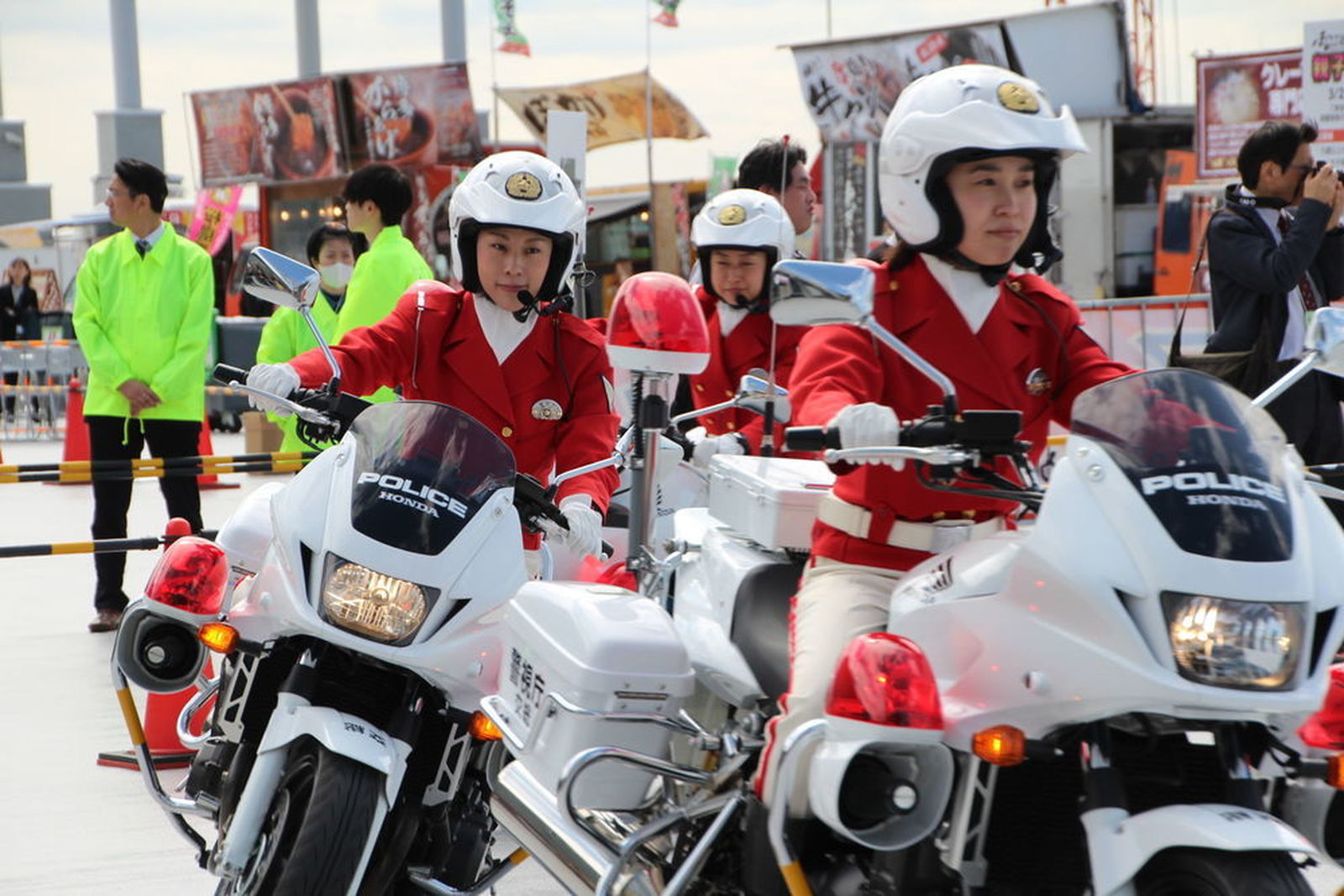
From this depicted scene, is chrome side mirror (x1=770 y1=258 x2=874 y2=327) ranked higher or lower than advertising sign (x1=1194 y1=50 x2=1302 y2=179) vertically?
lower

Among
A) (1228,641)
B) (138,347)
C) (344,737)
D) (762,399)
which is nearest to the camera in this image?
(1228,641)

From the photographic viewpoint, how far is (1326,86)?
32.3 ft

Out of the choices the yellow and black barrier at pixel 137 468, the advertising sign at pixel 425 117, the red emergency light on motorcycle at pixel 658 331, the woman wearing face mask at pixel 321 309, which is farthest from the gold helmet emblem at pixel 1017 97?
the advertising sign at pixel 425 117

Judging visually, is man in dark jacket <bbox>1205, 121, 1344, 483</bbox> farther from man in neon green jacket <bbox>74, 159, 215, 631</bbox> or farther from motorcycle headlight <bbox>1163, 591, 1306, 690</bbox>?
man in neon green jacket <bbox>74, 159, 215, 631</bbox>

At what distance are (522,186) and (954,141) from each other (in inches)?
59.9

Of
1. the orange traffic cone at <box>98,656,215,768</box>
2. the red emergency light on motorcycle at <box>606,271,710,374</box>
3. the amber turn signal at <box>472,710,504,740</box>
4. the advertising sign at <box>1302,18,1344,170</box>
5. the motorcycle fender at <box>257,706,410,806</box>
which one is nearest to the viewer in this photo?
the motorcycle fender at <box>257,706,410,806</box>

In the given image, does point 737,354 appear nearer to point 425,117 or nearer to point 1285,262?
point 1285,262

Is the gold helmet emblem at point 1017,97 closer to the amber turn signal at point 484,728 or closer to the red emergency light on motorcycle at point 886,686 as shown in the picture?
the red emergency light on motorcycle at point 886,686

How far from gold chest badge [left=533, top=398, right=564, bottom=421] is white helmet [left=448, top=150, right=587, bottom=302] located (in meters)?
0.27

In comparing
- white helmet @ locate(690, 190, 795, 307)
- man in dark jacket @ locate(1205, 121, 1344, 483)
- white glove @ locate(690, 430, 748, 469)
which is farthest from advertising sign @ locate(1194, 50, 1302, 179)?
white glove @ locate(690, 430, 748, 469)

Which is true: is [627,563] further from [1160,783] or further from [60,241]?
[60,241]

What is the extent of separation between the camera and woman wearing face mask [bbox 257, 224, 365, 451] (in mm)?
8852

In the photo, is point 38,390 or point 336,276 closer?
point 336,276

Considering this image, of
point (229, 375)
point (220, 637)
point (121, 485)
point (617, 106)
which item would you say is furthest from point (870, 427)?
point (617, 106)
